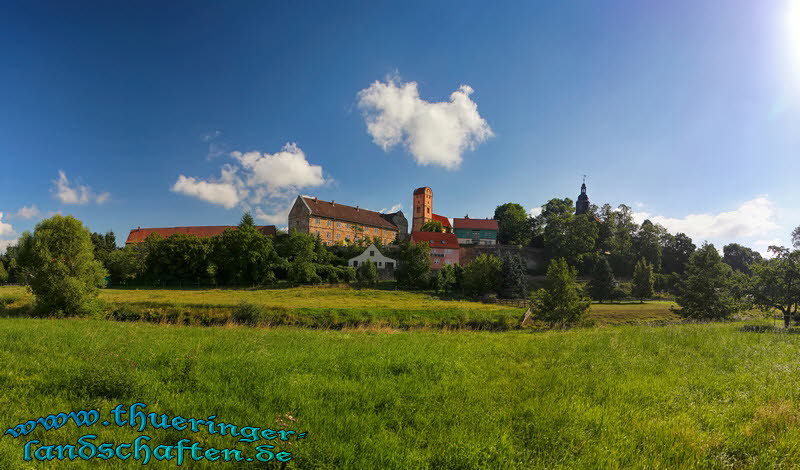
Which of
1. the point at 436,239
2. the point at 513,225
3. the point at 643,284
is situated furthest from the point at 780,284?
the point at 513,225

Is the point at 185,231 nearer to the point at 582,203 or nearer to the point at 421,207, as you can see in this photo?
the point at 421,207

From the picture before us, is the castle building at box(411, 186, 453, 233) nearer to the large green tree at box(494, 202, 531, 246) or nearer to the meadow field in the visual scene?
the large green tree at box(494, 202, 531, 246)

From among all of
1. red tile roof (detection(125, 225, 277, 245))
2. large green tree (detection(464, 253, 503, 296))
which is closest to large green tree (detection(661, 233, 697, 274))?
large green tree (detection(464, 253, 503, 296))

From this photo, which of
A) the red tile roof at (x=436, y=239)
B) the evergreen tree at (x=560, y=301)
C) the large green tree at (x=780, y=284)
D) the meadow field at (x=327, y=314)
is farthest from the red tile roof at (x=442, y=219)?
the large green tree at (x=780, y=284)

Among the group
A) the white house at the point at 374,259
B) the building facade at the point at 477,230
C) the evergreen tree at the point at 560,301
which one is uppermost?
the building facade at the point at 477,230

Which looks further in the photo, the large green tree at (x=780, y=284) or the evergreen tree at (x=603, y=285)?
the evergreen tree at (x=603, y=285)

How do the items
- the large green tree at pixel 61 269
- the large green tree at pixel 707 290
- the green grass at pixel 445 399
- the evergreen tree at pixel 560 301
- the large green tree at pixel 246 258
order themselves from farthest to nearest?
the large green tree at pixel 246 258 < the large green tree at pixel 707 290 < the evergreen tree at pixel 560 301 < the large green tree at pixel 61 269 < the green grass at pixel 445 399

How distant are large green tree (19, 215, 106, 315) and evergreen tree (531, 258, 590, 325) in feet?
103

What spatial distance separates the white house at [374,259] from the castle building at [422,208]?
118 feet

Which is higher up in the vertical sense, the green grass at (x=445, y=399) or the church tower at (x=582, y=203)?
the church tower at (x=582, y=203)

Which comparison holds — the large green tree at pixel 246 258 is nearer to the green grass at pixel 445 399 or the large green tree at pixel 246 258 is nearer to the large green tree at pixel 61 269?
the large green tree at pixel 61 269

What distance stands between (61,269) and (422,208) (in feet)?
263

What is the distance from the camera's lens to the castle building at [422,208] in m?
94.9

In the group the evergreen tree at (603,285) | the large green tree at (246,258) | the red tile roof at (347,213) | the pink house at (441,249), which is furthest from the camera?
the red tile roof at (347,213)
